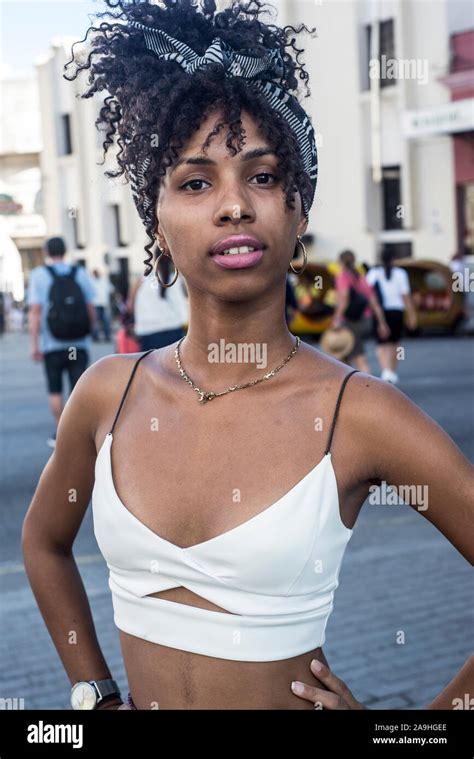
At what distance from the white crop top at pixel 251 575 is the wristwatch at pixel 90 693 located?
245mm

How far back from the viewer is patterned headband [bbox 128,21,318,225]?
1708 millimetres

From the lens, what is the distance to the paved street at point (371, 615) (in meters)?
4.29

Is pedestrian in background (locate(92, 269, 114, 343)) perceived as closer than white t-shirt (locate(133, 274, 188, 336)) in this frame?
No

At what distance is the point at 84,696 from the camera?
188 centimetres

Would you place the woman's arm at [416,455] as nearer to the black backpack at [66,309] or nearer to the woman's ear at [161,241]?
the woman's ear at [161,241]

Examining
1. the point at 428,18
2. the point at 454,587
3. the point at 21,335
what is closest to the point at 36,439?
the point at 454,587

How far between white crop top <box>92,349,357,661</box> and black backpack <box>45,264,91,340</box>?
7245mm

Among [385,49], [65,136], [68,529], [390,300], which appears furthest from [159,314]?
[65,136]

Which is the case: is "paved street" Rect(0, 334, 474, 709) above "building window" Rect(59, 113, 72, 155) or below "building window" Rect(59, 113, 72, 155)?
below

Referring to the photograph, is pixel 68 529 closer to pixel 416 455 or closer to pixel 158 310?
pixel 416 455

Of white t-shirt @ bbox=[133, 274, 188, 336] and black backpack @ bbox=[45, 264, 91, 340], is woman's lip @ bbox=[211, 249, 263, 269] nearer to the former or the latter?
white t-shirt @ bbox=[133, 274, 188, 336]
